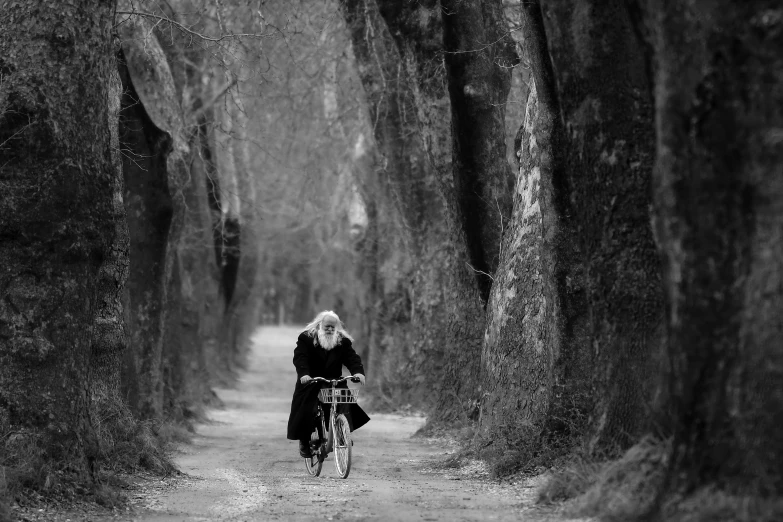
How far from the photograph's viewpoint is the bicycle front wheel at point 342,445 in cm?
1207

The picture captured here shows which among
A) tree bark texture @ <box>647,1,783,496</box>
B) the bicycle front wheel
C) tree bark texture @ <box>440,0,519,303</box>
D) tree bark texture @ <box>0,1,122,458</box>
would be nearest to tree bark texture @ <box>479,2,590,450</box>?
the bicycle front wheel

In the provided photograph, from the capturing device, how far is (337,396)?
483 inches

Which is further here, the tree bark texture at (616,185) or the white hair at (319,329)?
the white hair at (319,329)

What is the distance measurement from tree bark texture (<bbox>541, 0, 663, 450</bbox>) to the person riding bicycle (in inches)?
163

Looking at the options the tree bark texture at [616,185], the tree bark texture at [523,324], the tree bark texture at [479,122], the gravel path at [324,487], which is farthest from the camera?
the tree bark texture at [479,122]

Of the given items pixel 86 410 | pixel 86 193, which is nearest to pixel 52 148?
pixel 86 193

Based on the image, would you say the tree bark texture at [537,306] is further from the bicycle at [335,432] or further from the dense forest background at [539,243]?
the bicycle at [335,432]

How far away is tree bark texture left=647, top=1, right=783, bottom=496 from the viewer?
20.5ft

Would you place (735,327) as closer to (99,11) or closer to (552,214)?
(552,214)

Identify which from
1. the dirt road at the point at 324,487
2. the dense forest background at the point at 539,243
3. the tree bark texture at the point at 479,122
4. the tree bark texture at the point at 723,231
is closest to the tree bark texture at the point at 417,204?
the dense forest background at the point at 539,243

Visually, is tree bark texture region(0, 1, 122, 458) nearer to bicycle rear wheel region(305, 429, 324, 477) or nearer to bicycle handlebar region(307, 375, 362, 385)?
bicycle handlebar region(307, 375, 362, 385)

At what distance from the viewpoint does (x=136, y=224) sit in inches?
635

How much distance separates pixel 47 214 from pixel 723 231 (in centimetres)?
538

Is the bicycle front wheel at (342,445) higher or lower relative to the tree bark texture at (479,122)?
lower
